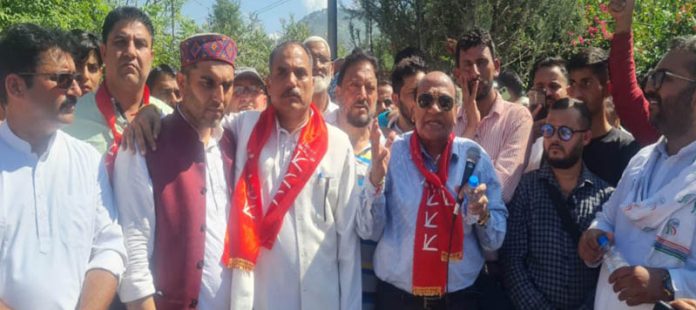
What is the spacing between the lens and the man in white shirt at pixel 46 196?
2.62 meters

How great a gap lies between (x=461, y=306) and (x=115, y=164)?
2011mm

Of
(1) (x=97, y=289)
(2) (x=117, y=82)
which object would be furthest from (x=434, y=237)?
(2) (x=117, y=82)

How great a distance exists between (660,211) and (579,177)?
30.3 inches

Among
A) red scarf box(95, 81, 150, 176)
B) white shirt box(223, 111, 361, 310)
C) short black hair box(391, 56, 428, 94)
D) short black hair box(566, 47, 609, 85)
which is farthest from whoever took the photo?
short black hair box(391, 56, 428, 94)

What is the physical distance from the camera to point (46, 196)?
2.75 m

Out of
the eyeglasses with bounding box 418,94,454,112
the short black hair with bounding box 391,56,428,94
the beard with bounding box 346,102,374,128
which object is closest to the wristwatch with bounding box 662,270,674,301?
the eyeglasses with bounding box 418,94,454,112

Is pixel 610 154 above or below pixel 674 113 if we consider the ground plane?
below

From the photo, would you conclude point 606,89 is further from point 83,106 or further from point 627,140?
point 83,106

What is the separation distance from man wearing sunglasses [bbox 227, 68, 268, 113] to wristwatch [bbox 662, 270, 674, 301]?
3.56 m

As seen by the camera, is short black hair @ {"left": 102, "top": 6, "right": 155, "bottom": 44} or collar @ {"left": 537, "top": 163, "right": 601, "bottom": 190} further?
short black hair @ {"left": 102, "top": 6, "right": 155, "bottom": 44}

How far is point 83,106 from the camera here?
3.74 m

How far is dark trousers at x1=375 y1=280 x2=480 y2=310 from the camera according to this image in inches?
132

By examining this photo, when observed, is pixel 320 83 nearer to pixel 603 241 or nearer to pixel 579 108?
pixel 579 108

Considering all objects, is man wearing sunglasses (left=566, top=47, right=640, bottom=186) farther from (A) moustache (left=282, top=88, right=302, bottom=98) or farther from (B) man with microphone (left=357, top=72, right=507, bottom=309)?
(A) moustache (left=282, top=88, right=302, bottom=98)
